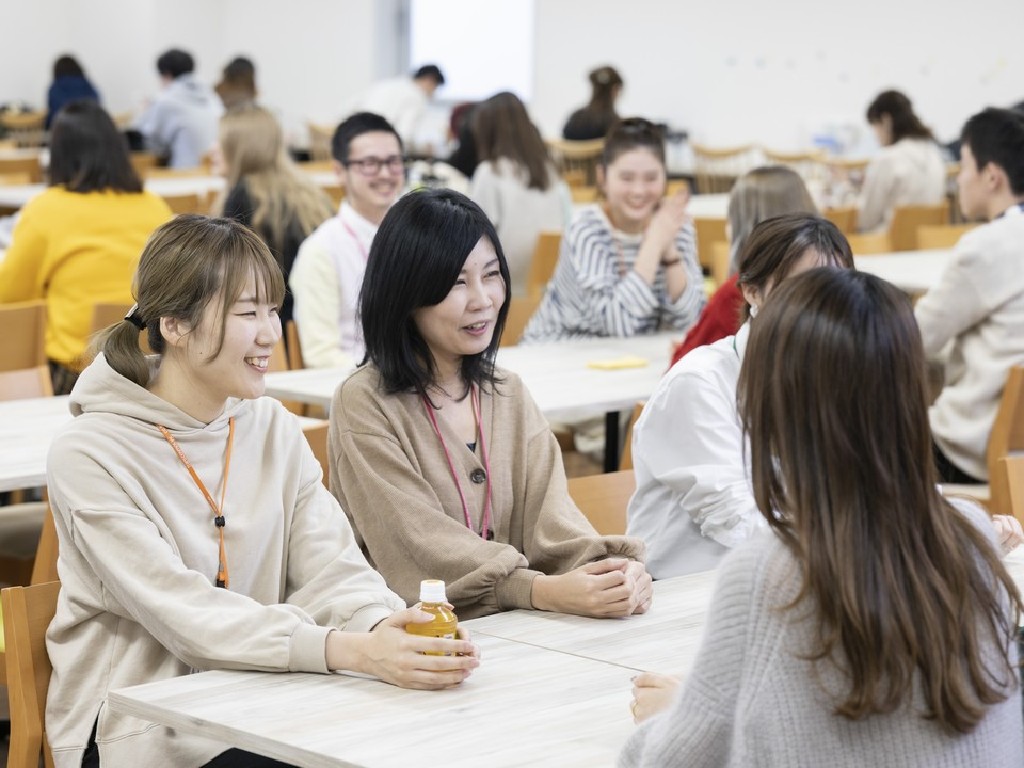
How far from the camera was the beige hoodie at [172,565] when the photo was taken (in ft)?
6.04

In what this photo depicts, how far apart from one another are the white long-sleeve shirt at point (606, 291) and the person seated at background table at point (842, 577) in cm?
298

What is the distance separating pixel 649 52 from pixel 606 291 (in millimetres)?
8392

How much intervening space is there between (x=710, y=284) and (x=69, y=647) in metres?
4.84

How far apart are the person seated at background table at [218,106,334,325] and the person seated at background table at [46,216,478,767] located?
2.77 meters

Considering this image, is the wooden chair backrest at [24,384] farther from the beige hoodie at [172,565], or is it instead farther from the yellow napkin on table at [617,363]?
the beige hoodie at [172,565]

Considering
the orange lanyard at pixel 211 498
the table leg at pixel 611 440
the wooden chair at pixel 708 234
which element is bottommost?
the table leg at pixel 611 440

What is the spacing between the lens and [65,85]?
12.5m

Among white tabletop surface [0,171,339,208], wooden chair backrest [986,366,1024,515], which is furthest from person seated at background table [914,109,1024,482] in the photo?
white tabletop surface [0,171,339,208]

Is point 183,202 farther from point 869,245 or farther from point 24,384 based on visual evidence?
point 24,384

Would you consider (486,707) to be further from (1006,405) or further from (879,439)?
(1006,405)

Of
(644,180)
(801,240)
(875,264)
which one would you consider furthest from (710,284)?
(801,240)

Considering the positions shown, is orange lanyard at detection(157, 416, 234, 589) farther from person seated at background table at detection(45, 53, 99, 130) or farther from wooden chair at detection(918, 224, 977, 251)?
person seated at background table at detection(45, 53, 99, 130)

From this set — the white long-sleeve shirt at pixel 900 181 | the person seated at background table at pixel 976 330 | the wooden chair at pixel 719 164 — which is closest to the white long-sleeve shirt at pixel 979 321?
the person seated at background table at pixel 976 330

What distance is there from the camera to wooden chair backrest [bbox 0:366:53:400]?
3.52m
